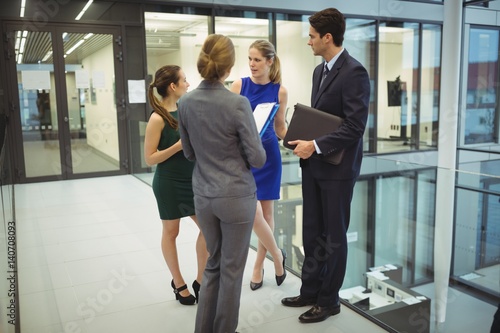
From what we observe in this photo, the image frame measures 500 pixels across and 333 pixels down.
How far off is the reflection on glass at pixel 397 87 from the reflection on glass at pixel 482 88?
6.99ft

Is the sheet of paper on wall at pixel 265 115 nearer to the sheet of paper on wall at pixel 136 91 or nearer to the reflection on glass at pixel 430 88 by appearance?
the sheet of paper on wall at pixel 136 91

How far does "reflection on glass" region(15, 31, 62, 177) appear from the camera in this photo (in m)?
6.76

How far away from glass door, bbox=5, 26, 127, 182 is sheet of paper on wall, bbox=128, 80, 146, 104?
180 mm

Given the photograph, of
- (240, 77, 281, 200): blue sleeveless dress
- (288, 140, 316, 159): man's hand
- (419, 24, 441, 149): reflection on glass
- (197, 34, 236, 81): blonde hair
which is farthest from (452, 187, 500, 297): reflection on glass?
(419, 24, 441, 149): reflection on glass

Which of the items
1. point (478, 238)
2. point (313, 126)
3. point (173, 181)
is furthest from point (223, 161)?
point (478, 238)

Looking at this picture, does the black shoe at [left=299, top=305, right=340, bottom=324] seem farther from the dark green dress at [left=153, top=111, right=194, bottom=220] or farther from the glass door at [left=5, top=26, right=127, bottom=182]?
the glass door at [left=5, top=26, right=127, bottom=182]

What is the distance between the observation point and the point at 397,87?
10.4 m

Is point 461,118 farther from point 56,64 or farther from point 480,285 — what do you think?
point 56,64

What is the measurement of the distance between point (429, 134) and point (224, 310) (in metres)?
9.98

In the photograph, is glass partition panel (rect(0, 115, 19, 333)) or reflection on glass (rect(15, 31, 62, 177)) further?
reflection on glass (rect(15, 31, 62, 177))

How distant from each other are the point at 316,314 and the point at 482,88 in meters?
7.22

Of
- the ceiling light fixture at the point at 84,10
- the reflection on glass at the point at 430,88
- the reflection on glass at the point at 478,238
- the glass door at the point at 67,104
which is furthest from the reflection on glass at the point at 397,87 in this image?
the reflection on glass at the point at 478,238

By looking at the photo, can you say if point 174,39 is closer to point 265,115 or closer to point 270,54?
point 270,54

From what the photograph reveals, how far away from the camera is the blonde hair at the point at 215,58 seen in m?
1.95
